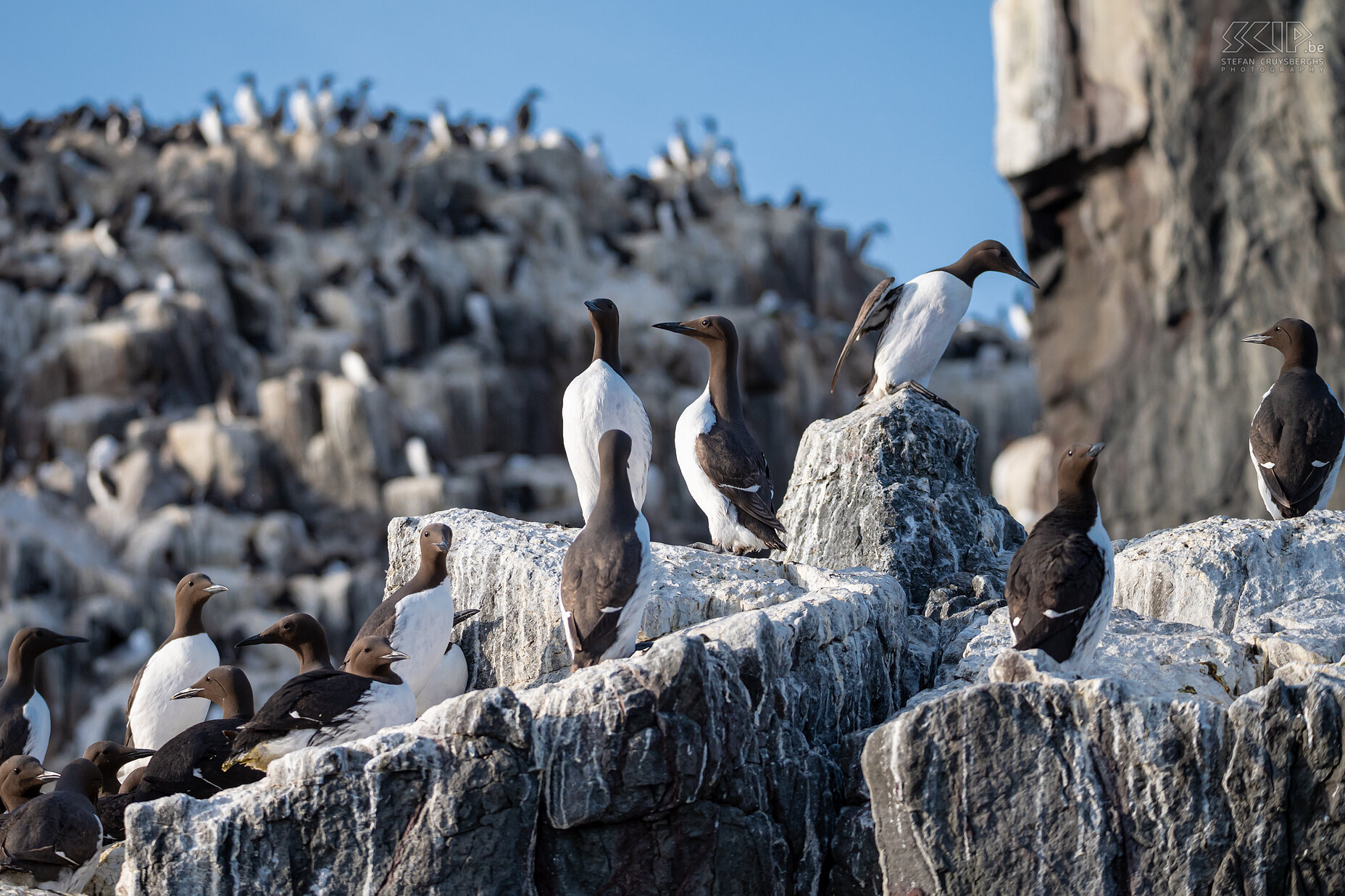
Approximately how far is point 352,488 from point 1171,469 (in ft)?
43.3

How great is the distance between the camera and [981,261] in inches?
298

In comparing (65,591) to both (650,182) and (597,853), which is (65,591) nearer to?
(597,853)

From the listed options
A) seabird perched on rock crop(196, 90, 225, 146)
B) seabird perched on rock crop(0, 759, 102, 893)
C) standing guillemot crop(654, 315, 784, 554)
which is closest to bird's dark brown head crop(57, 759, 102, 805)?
seabird perched on rock crop(0, 759, 102, 893)

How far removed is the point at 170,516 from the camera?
19750 mm

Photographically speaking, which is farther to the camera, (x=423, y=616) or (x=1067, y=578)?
(x=423, y=616)

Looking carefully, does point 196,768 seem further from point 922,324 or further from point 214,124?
point 214,124

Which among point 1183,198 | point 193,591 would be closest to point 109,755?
point 193,591

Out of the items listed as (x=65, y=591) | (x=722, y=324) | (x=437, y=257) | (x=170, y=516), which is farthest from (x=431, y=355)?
(x=722, y=324)

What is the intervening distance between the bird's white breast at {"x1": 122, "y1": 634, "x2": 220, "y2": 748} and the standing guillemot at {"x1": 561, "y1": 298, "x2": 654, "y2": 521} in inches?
94.4

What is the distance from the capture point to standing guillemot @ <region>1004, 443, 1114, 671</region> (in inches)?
189

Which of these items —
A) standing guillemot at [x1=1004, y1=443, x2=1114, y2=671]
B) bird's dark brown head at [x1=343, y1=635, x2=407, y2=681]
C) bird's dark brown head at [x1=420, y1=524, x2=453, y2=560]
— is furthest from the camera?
bird's dark brown head at [x1=420, y1=524, x2=453, y2=560]

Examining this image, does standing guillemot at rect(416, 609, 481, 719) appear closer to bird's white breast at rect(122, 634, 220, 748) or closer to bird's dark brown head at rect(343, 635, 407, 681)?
bird's dark brown head at rect(343, 635, 407, 681)

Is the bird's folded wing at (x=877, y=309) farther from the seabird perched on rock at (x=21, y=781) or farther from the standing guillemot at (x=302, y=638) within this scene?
the seabird perched on rock at (x=21, y=781)

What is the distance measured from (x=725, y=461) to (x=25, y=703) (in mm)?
4018
